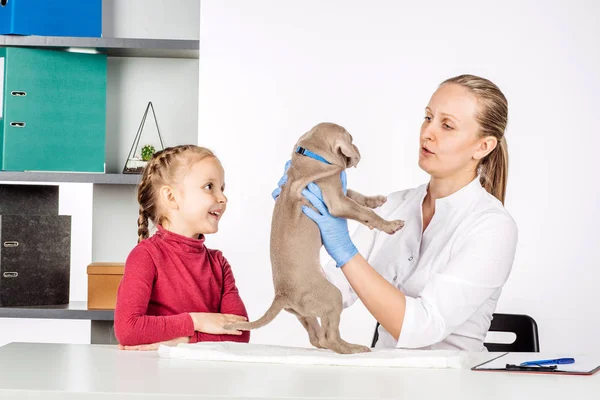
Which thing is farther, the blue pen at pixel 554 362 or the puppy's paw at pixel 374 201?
the puppy's paw at pixel 374 201

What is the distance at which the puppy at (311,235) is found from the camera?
1.34m

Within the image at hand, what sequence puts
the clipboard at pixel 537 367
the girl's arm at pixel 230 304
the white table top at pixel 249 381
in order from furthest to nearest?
1. the girl's arm at pixel 230 304
2. the clipboard at pixel 537 367
3. the white table top at pixel 249 381

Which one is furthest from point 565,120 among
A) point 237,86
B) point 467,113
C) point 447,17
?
point 237,86

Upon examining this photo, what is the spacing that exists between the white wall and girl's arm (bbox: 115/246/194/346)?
0.91m

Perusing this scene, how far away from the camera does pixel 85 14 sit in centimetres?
277

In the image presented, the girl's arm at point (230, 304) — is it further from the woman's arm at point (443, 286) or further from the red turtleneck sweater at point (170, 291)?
the woman's arm at point (443, 286)

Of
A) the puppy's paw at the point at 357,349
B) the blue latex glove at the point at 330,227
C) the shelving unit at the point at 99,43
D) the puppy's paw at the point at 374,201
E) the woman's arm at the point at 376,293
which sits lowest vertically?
the puppy's paw at the point at 357,349

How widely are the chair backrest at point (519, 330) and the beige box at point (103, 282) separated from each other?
122 centimetres

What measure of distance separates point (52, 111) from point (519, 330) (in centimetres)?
171

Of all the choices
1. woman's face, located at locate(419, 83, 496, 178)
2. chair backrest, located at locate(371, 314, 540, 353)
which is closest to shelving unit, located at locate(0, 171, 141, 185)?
chair backrest, located at locate(371, 314, 540, 353)

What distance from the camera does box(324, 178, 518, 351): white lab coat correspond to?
5.50 feet

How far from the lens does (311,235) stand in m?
1.37

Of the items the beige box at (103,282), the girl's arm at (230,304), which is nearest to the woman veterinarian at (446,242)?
the girl's arm at (230,304)

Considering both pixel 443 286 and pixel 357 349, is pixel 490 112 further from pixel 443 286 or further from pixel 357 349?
pixel 357 349
